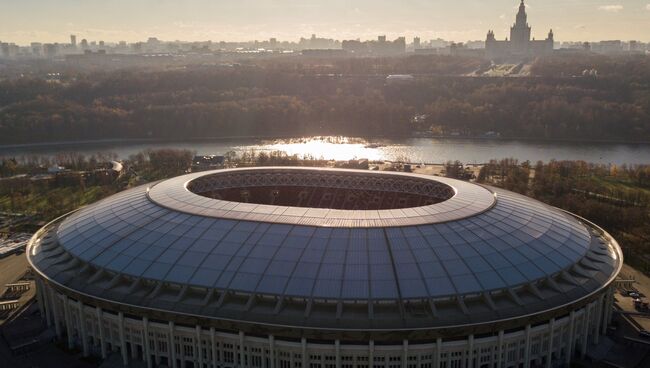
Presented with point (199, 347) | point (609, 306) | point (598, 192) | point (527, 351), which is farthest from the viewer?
point (598, 192)

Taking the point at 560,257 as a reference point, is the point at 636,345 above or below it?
below

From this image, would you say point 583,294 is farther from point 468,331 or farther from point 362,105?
point 362,105

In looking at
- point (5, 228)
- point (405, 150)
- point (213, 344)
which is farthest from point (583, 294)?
point (405, 150)

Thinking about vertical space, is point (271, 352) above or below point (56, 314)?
A: above

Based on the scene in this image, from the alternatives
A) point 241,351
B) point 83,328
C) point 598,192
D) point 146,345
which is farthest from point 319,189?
point 598,192

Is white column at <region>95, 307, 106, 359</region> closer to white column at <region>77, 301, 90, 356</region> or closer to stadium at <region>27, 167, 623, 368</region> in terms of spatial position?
stadium at <region>27, 167, 623, 368</region>

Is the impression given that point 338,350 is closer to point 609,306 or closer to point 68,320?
point 68,320

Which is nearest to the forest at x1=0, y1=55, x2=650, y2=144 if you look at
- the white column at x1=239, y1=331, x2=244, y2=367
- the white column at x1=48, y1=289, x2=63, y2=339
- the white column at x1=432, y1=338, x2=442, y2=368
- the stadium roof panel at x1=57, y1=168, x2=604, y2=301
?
the stadium roof panel at x1=57, y1=168, x2=604, y2=301

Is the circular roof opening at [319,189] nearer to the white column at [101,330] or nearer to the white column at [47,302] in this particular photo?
the white column at [47,302]
